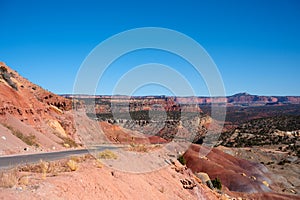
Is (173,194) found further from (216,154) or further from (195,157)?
(216,154)

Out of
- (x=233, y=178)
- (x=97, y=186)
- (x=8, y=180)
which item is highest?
(x=8, y=180)

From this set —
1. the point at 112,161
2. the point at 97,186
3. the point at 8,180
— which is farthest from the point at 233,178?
the point at 8,180

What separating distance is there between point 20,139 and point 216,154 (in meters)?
38.0

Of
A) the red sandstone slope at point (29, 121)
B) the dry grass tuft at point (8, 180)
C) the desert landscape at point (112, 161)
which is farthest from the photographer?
the red sandstone slope at point (29, 121)

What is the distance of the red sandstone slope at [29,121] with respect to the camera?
23237 mm

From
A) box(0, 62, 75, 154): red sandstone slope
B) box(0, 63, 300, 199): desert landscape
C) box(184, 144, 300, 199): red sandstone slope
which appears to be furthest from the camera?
box(184, 144, 300, 199): red sandstone slope

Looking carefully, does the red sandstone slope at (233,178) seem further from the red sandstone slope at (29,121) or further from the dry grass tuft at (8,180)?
the dry grass tuft at (8,180)

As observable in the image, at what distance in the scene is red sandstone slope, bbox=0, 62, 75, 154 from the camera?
23237mm

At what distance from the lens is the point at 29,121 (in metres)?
31.5

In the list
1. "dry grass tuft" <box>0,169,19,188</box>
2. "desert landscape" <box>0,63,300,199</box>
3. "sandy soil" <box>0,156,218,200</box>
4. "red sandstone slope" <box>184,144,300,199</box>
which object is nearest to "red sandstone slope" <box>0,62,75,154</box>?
"desert landscape" <box>0,63,300,199</box>

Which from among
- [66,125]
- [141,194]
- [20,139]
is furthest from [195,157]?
[141,194]

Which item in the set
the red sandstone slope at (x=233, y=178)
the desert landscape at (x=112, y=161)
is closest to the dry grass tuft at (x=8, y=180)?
the desert landscape at (x=112, y=161)

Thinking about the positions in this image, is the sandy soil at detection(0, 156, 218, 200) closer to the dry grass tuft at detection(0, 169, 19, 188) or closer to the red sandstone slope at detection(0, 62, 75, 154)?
the dry grass tuft at detection(0, 169, 19, 188)

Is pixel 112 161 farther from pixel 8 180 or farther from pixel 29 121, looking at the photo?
pixel 29 121
